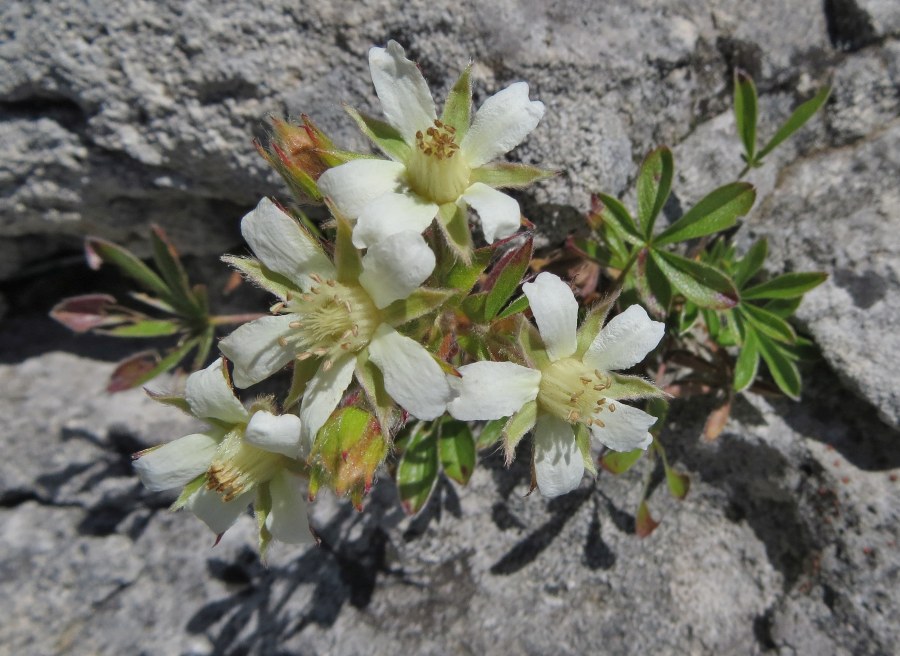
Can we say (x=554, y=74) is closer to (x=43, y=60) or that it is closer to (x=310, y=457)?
(x=310, y=457)

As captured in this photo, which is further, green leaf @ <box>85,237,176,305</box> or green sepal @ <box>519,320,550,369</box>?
green leaf @ <box>85,237,176,305</box>

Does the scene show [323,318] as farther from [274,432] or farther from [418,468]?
[418,468]

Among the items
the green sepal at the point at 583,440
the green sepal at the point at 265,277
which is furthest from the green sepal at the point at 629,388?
the green sepal at the point at 265,277

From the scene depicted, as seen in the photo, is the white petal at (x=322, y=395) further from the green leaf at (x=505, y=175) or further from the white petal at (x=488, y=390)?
the green leaf at (x=505, y=175)

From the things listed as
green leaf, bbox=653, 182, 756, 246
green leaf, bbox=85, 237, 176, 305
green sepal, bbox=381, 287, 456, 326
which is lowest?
green leaf, bbox=85, 237, 176, 305

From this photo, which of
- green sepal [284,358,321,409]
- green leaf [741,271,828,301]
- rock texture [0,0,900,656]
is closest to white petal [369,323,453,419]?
green sepal [284,358,321,409]

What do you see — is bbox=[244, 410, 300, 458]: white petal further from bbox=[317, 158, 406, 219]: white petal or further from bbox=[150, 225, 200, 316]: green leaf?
bbox=[150, 225, 200, 316]: green leaf

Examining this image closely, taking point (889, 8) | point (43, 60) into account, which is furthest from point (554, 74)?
point (43, 60)
